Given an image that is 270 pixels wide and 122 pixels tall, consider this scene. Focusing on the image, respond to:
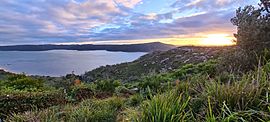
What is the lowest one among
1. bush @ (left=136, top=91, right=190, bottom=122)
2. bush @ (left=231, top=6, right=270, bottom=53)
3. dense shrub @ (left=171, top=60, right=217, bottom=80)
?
dense shrub @ (left=171, top=60, right=217, bottom=80)

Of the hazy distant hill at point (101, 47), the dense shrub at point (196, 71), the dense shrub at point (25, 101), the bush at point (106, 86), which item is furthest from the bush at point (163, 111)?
the hazy distant hill at point (101, 47)

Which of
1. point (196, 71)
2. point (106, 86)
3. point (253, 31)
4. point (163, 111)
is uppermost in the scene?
point (253, 31)

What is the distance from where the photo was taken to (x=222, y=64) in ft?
30.2

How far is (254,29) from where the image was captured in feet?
27.5

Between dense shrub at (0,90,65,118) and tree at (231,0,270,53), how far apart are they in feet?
17.8

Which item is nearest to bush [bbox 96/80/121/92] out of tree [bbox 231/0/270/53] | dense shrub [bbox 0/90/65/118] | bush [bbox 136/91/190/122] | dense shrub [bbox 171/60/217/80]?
dense shrub [bbox 0/90/65/118]

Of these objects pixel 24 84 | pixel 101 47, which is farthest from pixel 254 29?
pixel 101 47

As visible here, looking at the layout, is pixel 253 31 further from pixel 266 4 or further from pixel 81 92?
pixel 81 92

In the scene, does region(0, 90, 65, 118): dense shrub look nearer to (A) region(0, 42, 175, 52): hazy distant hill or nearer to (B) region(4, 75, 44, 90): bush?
(B) region(4, 75, 44, 90): bush

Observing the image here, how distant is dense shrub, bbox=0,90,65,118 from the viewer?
8148 mm

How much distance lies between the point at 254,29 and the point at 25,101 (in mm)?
6589

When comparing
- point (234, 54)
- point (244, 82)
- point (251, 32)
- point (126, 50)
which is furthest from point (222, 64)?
point (126, 50)

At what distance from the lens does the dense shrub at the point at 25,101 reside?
8.15m

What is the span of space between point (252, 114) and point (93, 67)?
2789 cm
